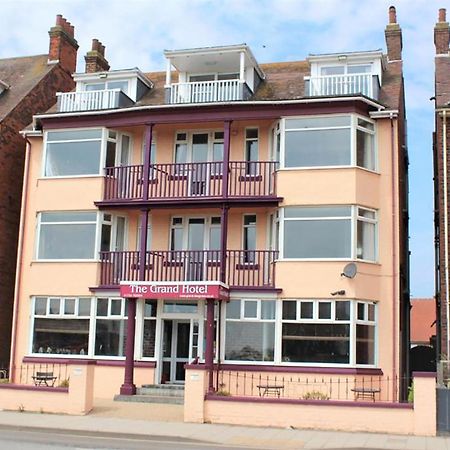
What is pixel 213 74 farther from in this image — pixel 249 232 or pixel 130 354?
pixel 130 354

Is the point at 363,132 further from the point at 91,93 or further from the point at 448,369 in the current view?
the point at 91,93

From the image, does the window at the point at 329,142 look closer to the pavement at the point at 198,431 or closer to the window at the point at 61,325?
the window at the point at 61,325

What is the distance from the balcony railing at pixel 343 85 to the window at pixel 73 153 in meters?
7.23

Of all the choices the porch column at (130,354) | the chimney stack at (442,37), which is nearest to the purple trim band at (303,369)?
the porch column at (130,354)

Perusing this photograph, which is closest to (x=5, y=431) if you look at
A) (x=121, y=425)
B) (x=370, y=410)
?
(x=121, y=425)

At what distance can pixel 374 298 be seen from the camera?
2228 cm

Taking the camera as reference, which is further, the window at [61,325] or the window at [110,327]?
the window at [61,325]

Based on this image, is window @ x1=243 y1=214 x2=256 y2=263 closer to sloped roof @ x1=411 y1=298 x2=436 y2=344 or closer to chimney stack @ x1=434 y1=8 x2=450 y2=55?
chimney stack @ x1=434 y1=8 x2=450 y2=55

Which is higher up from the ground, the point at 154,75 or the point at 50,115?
the point at 154,75

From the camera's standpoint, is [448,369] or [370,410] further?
[448,369]

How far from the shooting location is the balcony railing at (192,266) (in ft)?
76.3

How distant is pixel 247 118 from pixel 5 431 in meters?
12.0

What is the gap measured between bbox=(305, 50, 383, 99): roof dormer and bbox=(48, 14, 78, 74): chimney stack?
37.9 feet

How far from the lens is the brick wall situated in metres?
27.0
